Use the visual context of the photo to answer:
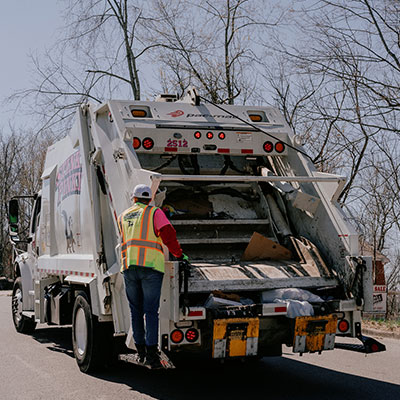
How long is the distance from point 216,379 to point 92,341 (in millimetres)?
1289

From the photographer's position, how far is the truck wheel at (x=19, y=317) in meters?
9.94

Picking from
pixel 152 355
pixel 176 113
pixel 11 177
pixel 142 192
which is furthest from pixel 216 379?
pixel 11 177

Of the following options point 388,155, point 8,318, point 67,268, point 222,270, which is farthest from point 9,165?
point 222,270

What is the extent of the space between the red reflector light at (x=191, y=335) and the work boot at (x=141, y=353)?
39 centimetres

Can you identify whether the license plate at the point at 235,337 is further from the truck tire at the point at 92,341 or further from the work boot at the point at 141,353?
the truck tire at the point at 92,341

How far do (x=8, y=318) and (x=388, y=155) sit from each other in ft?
26.1

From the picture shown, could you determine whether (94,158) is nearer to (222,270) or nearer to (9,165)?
(222,270)

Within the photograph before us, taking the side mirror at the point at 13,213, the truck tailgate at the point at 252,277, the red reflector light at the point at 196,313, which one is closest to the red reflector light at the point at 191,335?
the red reflector light at the point at 196,313

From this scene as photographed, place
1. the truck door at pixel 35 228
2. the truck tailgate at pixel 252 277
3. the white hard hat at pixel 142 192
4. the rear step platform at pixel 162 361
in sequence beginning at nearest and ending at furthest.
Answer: the rear step platform at pixel 162 361 < the white hard hat at pixel 142 192 < the truck tailgate at pixel 252 277 < the truck door at pixel 35 228

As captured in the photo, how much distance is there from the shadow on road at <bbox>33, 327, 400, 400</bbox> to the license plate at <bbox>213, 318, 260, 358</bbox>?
66cm

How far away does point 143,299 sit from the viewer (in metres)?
5.51

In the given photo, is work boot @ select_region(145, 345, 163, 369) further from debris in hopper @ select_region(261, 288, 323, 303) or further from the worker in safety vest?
debris in hopper @ select_region(261, 288, 323, 303)

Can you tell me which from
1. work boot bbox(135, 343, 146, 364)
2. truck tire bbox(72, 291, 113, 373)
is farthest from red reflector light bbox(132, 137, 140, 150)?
work boot bbox(135, 343, 146, 364)

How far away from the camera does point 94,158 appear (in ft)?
21.9
